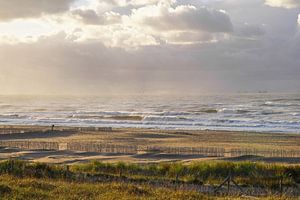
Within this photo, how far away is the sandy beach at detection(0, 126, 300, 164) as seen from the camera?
31922mm

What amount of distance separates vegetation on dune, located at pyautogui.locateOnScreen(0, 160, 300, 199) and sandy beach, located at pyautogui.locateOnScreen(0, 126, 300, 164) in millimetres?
8835

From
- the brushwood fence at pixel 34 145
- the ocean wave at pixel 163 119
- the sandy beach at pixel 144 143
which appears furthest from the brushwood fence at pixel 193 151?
the ocean wave at pixel 163 119

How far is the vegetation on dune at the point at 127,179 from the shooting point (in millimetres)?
12266

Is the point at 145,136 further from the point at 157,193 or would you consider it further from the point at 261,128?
the point at 157,193

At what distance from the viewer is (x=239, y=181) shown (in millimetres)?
18953

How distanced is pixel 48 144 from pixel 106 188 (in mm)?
29190

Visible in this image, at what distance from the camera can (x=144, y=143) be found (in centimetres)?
4344

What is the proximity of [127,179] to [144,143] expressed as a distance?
82.4 feet

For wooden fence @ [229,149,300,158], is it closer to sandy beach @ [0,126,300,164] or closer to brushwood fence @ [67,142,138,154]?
sandy beach @ [0,126,300,164]

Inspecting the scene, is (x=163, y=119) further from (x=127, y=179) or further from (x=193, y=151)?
(x=127, y=179)

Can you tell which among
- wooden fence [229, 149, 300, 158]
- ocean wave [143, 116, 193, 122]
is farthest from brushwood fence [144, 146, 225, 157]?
ocean wave [143, 116, 193, 122]

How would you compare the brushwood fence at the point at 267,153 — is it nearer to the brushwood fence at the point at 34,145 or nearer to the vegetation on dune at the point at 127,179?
the vegetation on dune at the point at 127,179

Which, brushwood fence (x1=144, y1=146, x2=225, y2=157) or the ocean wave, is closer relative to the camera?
brushwood fence (x1=144, y1=146, x2=225, y2=157)

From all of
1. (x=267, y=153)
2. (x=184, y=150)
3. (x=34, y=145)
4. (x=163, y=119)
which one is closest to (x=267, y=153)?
(x=267, y=153)
